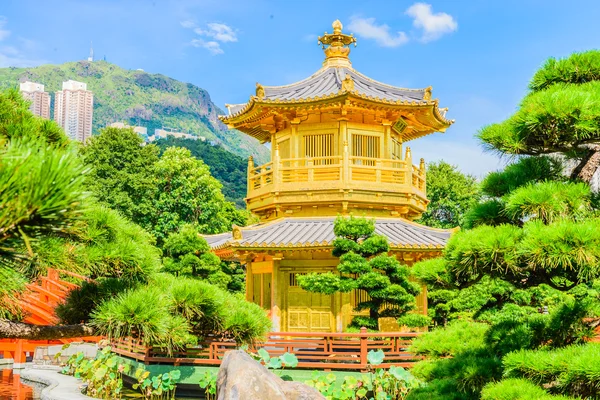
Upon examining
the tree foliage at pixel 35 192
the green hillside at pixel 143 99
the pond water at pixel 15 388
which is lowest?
the pond water at pixel 15 388

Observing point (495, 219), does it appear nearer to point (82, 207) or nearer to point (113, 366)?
point (82, 207)

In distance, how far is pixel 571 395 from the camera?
4.43 metres

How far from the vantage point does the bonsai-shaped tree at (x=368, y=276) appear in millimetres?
11383

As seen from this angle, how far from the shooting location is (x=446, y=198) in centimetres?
3275

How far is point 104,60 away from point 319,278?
20181 cm

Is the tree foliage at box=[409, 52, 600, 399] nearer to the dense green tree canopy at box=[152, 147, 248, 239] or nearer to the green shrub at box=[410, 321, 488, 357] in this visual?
the green shrub at box=[410, 321, 488, 357]

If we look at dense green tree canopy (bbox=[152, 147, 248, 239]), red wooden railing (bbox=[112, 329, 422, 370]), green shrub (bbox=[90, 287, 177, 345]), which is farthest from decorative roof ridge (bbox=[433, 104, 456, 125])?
dense green tree canopy (bbox=[152, 147, 248, 239])

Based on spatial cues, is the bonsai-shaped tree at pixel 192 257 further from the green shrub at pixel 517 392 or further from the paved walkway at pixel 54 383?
the green shrub at pixel 517 392

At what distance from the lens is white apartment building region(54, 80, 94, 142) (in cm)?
14212

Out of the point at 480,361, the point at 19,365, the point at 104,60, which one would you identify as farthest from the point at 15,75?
the point at 480,361

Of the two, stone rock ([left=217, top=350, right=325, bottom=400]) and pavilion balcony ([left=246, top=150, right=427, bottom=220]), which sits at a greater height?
pavilion balcony ([left=246, top=150, right=427, bottom=220])

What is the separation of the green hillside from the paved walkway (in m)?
144

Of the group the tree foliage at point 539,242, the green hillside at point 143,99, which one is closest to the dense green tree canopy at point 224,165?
the tree foliage at point 539,242

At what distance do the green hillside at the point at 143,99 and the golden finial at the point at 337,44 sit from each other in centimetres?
13978
